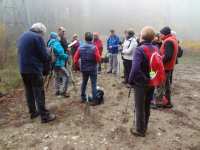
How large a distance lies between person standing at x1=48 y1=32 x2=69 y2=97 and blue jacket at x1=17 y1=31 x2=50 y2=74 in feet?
4.73

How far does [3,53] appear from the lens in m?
14.7

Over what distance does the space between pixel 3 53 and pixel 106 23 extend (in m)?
29.3

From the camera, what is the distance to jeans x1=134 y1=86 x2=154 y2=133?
5402 millimetres

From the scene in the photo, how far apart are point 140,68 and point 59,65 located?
9.59 feet

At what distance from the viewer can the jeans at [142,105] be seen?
17.7 feet

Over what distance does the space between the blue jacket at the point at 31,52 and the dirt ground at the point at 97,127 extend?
1.19 m

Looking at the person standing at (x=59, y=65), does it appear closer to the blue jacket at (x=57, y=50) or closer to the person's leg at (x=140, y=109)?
the blue jacket at (x=57, y=50)

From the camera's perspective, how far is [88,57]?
278 inches

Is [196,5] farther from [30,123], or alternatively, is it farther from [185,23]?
[30,123]

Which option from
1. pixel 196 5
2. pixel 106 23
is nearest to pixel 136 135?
pixel 106 23

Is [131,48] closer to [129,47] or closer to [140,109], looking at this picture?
[129,47]

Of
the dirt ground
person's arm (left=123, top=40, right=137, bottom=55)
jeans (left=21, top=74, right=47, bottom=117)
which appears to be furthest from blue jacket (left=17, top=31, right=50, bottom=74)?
person's arm (left=123, top=40, right=137, bottom=55)

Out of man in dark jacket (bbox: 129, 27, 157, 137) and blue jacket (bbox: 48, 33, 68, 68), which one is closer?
man in dark jacket (bbox: 129, 27, 157, 137)

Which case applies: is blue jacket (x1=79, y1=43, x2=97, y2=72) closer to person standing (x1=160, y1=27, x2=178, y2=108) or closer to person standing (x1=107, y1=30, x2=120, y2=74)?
person standing (x1=160, y1=27, x2=178, y2=108)
